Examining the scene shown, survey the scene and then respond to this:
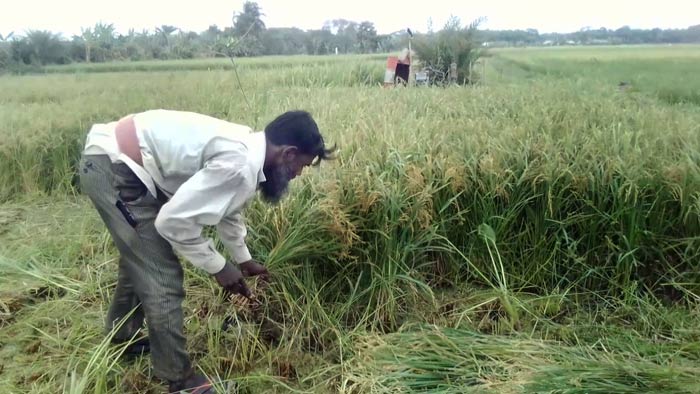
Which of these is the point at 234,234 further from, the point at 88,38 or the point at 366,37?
the point at 366,37

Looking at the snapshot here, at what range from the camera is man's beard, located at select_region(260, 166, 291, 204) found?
78.9 inches

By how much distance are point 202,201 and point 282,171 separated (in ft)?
1.11

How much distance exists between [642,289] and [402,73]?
4554 mm

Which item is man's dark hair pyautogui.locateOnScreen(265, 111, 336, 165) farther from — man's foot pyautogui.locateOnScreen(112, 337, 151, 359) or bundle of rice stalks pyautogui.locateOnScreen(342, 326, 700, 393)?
man's foot pyautogui.locateOnScreen(112, 337, 151, 359)

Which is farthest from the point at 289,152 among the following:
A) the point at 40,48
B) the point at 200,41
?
the point at 40,48

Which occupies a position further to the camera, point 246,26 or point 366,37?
point 366,37

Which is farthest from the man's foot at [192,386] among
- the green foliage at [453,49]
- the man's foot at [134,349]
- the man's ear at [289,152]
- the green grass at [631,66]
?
the green foliage at [453,49]

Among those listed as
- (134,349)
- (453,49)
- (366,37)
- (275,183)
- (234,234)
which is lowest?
(134,349)

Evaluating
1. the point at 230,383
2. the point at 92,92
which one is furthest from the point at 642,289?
the point at 92,92

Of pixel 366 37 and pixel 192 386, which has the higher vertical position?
pixel 366 37

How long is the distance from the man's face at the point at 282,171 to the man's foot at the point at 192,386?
0.73 metres

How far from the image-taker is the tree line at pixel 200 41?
3922mm

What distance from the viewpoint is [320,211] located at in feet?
8.46

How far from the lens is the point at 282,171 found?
78.7 inches
